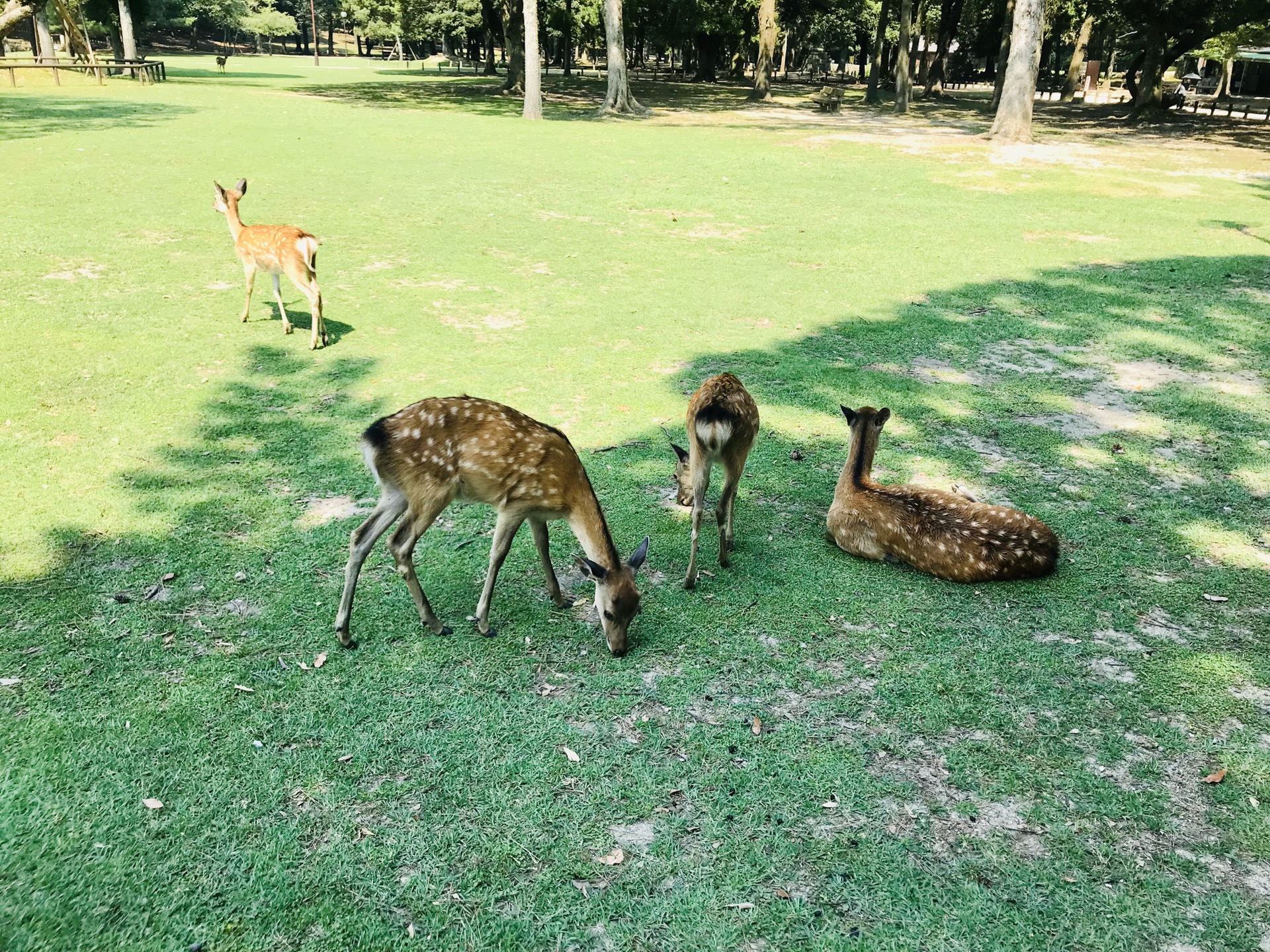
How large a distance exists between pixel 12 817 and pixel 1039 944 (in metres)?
3.40

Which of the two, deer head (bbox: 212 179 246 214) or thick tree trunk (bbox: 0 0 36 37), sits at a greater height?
thick tree trunk (bbox: 0 0 36 37)

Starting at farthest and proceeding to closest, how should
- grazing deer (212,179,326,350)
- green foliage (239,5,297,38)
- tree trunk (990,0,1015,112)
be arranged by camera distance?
green foliage (239,5,297,38)
tree trunk (990,0,1015,112)
grazing deer (212,179,326,350)

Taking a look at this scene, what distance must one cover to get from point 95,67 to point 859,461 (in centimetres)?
3857

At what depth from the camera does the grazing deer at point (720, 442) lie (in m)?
4.64

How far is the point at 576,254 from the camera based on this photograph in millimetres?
11414

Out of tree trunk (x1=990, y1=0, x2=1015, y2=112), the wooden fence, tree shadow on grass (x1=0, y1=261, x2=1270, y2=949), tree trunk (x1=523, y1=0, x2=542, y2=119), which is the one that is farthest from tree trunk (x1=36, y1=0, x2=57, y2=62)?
tree shadow on grass (x1=0, y1=261, x2=1270, y2=949)

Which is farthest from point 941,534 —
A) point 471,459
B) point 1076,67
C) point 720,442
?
point 1076,67

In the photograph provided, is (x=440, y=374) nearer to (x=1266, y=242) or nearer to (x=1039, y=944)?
(x=1039, y=944)

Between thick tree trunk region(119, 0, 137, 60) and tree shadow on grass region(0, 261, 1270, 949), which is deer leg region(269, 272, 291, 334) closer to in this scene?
tree shadow on grass region(0, 261, 1270, 949)

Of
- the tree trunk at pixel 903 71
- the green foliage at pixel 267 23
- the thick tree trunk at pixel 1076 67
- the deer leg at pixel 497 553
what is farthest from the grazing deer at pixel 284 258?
the green foliage at pixel 267 23

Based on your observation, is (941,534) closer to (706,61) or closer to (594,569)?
(594,569)

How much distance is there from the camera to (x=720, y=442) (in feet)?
15.3

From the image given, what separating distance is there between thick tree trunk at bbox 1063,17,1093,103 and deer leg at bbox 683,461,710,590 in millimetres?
40862

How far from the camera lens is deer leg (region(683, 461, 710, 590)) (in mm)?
4727
